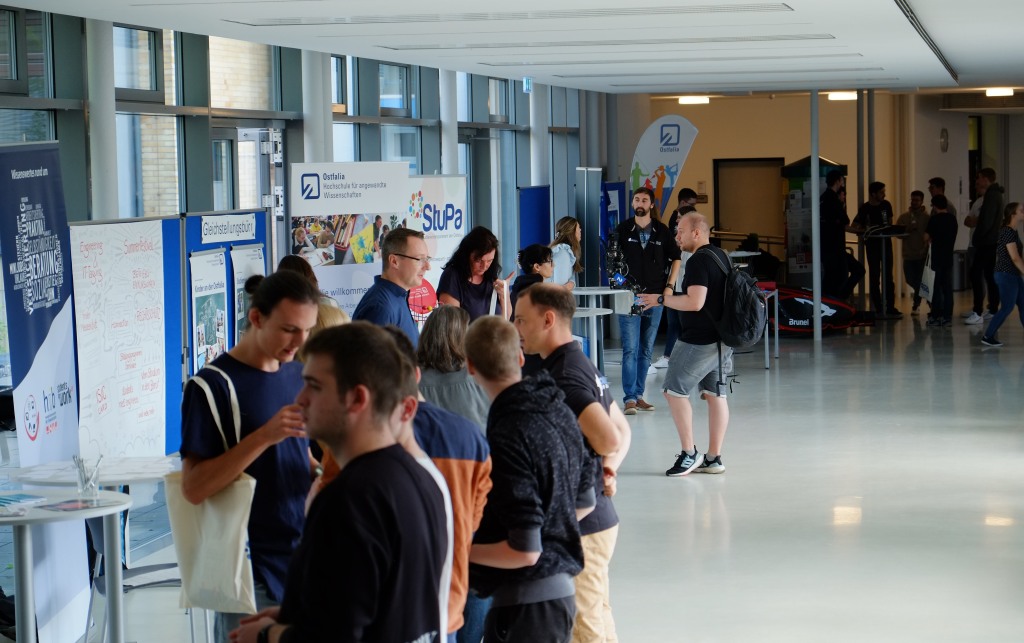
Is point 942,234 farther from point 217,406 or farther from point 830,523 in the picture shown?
point 217,406

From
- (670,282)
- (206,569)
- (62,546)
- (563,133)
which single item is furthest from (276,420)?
(563,133)

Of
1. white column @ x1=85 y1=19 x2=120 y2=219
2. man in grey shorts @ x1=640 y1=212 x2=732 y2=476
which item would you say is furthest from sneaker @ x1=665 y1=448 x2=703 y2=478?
white column @ x1=85 y1=19 x2=120 y2=219

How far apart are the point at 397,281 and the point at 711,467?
3137 millimetres

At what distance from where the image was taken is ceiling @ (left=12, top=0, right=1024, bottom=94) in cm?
566

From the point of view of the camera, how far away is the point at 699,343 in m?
7.67

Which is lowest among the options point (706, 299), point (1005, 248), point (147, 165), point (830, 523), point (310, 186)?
point (830, 523)

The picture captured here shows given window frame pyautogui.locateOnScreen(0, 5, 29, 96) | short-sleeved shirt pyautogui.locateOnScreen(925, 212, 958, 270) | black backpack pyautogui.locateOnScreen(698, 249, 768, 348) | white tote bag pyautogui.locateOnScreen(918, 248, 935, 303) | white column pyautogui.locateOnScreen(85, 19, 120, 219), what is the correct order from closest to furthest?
window frame pyautogui.locateOnScreen(0, 5, 29, 96)
white column pyautogui.locateOnScreen(85, 19, 120, 219)
black backpack pyautogui.locateOnScreen(698, 249, 768, 348)
short-sleeved shirt pyautogui.locateOnScreen(925, 212, 958, 270)
white tote bag pyautogui.locateOnScreen(918, 248, 935, 303)

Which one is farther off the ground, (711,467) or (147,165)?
(147,165)

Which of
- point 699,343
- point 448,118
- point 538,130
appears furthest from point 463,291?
point 538,130

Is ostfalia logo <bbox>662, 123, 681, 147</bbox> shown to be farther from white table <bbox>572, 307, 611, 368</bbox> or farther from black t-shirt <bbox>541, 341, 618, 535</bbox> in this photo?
black t-shirt <bbox>541, 341, 618, 535</bbox>

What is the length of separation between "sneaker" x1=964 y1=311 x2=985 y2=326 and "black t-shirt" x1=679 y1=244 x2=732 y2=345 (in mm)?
9285

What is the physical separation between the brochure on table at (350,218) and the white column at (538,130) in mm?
6053

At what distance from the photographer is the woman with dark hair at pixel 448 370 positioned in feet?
13.7

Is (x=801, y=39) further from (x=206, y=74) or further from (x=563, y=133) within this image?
(x=563, y=133)
